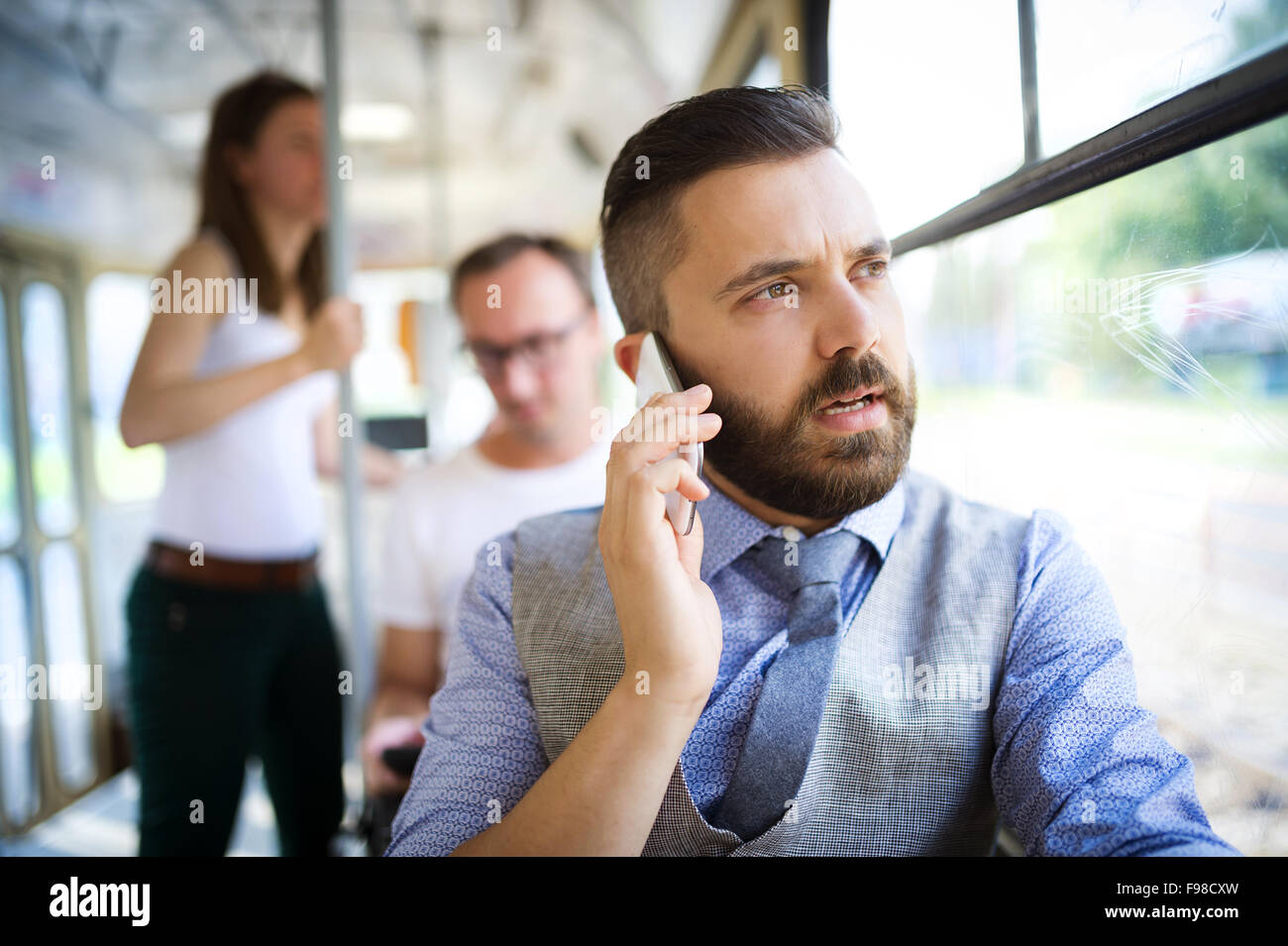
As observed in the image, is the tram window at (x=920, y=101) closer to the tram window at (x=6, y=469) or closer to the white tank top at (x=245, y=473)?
the white tank top at (x=245, y=473)

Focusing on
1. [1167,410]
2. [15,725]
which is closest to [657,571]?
[1167,410]

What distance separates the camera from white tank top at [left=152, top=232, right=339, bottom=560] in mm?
1638

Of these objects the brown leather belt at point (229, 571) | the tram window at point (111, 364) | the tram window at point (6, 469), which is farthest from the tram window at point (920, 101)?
the tram window at point (6, 469)

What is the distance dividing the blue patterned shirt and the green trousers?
895 mm

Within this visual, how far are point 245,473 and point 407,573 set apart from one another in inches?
16.6

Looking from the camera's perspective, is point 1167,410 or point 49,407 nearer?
point 1167,410

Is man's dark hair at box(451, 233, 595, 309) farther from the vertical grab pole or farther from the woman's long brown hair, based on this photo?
the woman's long brown hair

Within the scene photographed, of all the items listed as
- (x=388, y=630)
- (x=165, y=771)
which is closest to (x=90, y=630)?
(x=165, y=771)

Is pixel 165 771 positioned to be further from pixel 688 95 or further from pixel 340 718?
pixel 688 95

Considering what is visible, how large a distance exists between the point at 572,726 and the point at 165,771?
3.54ft

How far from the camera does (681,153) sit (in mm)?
893

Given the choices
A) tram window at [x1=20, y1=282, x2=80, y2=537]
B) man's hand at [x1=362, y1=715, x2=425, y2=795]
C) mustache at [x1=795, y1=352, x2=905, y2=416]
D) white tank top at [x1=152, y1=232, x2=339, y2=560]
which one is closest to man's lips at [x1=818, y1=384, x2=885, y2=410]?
mustache at [x1=795, y1=352, x2=905, y2=416]

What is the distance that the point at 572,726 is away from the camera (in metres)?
0.87

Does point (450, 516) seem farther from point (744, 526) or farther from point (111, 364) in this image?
point (111, 364)
